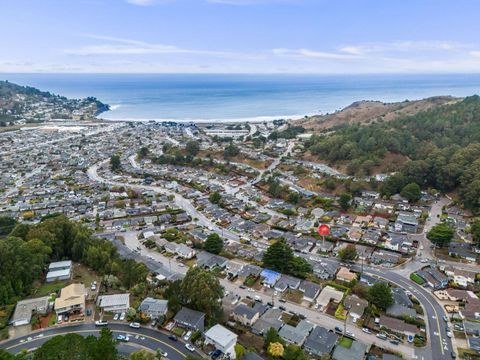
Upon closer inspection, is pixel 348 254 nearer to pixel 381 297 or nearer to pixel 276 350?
pixel 381 297

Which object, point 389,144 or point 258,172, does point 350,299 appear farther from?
point 389,144

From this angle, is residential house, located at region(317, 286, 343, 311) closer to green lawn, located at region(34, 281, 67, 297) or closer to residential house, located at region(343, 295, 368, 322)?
residential house, located at region(343, 295, 368, 322)

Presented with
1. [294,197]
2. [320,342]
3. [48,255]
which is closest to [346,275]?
[320,342]

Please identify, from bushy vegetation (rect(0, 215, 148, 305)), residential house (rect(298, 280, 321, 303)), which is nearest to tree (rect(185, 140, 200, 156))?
bushy vegetation (rect(0, 215, 148, 305))

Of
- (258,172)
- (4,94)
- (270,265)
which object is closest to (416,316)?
(270,265)

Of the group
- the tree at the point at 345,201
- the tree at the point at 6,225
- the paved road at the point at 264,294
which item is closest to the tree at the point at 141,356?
the paved road at the point at 264,294

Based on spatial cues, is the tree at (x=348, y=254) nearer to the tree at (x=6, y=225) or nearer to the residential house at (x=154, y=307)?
the residential house at (x=154, y=307)
